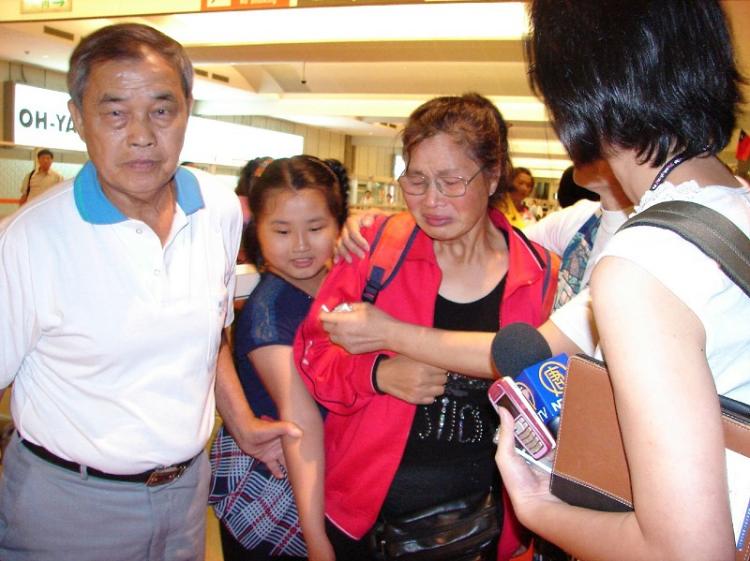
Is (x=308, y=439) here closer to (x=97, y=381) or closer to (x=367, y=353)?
(x=367, y=353)

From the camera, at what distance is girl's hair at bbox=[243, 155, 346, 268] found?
1785 mm

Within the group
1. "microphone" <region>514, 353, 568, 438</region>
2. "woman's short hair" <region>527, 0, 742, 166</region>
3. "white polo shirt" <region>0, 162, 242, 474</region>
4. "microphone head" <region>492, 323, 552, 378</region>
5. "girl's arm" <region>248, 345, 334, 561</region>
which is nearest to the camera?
"woman's short hair" <region>527, 0, 742, 166</region>

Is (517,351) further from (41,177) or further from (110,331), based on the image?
(41,177)

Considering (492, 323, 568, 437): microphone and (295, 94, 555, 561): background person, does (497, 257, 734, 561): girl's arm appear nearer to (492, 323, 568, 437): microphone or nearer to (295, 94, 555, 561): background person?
(492, 323, 568, 437): microphone

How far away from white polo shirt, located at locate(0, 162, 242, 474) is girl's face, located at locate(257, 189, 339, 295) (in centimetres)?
33

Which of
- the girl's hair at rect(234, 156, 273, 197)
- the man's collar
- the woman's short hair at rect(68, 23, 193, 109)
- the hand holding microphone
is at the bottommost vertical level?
the hand holding microphone

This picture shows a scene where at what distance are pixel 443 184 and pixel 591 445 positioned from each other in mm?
914

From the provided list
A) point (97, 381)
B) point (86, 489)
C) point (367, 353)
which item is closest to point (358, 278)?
point (367, 353)

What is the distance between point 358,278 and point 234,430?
60 centimetres

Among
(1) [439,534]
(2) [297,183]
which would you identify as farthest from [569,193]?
(1) [439,534]

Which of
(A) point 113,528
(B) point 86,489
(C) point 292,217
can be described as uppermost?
(C) point 292,217

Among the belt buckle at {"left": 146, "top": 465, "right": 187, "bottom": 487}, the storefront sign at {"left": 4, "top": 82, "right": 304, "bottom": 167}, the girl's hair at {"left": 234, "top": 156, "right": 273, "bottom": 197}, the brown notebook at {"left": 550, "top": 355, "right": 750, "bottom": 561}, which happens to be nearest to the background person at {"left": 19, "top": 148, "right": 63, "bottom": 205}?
the storefront sign at {"left": 4, "top": 82, "right": 304, "bottom": 167}

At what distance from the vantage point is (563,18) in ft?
2.77

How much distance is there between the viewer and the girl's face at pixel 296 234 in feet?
5.82
